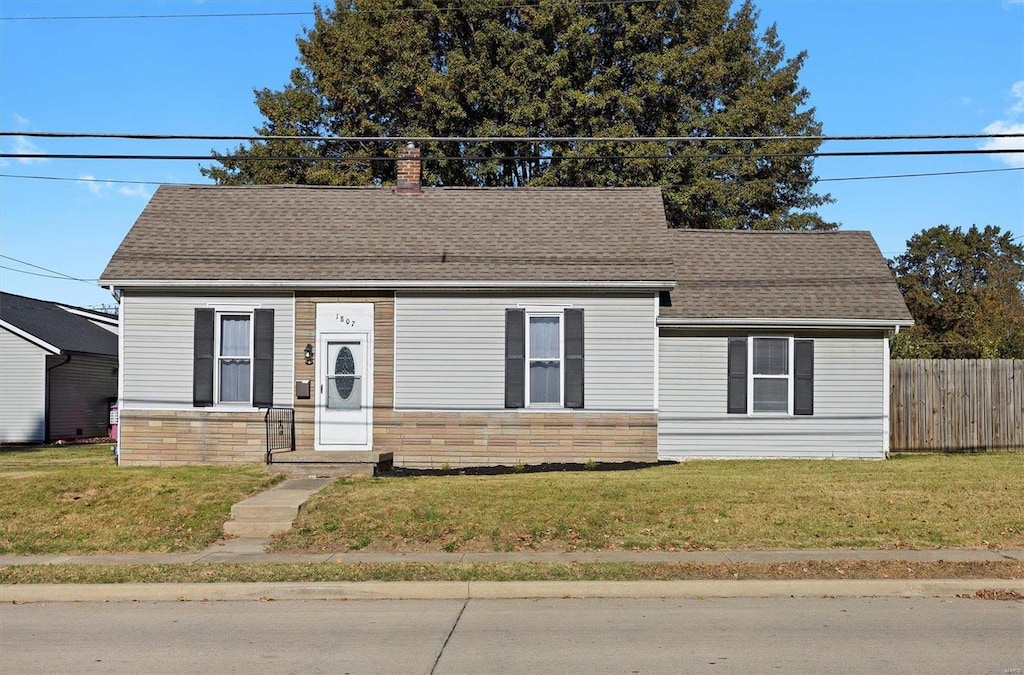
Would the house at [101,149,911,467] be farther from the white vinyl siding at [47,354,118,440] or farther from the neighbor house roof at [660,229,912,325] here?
the white vinyl siding at [47,354,118,440]

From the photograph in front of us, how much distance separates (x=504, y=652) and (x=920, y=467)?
11.6 meters

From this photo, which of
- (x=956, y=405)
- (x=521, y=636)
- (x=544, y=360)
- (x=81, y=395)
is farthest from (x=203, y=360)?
(x=81, y=395)

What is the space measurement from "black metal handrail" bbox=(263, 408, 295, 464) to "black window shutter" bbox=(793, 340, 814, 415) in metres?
9.53

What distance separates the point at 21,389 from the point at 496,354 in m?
20.0

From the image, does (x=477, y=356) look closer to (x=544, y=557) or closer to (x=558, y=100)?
(x=544, y=557)

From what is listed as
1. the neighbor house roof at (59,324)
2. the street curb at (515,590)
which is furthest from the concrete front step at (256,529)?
the neighbor house roof at (59,324)

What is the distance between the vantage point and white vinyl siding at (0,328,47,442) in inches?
1220

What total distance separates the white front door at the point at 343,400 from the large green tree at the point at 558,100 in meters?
16.0

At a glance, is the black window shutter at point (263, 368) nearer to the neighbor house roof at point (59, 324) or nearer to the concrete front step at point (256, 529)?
the concrete front step at point (256, 529)

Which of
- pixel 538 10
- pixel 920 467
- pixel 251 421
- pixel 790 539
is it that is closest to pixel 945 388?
pixel 920 467

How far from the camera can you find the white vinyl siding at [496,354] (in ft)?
59.8

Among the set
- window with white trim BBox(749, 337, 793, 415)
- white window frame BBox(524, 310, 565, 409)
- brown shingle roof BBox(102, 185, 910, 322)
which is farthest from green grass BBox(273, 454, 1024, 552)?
brown shingle roof BBox(102, 185, 910, 322)

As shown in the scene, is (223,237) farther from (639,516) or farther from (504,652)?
(504,652)

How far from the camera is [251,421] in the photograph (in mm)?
18125
